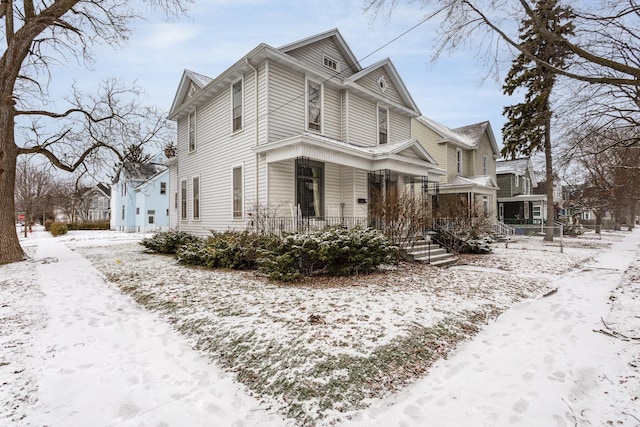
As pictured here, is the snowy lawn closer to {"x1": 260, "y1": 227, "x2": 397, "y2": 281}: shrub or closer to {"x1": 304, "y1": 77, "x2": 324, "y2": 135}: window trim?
{"x1": 260, "y1": 227, "x2": 397, "y2": 281}: shrub

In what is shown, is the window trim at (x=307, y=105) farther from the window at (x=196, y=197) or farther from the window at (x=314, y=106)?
the window at (x=196, y=197)

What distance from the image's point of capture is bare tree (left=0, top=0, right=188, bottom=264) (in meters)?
10.4

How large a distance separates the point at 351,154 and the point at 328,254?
4.46 m

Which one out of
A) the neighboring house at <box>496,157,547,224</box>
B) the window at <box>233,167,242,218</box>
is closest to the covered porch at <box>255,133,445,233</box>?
the window at <box>233,167,242,218</box>

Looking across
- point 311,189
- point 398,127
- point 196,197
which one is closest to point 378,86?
point 398,127

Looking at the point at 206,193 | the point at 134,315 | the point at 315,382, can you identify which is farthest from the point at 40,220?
the point at 315,382

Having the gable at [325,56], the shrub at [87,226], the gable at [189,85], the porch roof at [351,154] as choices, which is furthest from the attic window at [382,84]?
the shrub at [87,226]

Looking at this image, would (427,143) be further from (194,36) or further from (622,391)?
(622,391)

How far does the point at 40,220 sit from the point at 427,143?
6717cm

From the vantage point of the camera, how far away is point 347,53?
1314cm

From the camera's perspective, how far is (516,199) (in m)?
28.1

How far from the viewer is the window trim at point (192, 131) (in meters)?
14.8

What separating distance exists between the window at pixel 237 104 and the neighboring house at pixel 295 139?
37 millimetres

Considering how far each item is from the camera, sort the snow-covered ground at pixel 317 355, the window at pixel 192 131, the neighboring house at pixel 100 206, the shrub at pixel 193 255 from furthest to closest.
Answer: the neighboring house at pixel 100 206, the window at pixel 192 131, the shrub at pixel 193 255, the snow-covered ground at pixel 317 355
